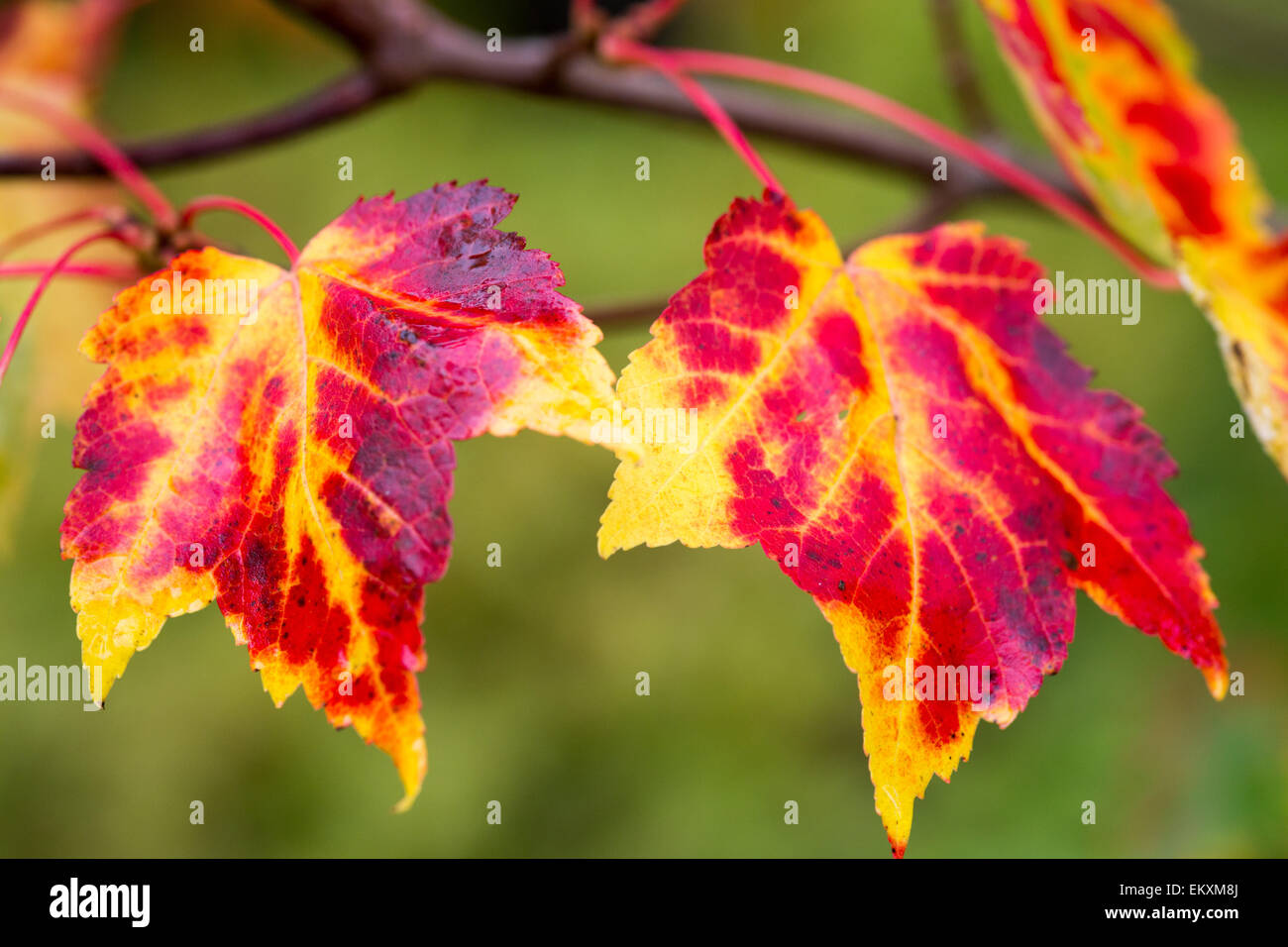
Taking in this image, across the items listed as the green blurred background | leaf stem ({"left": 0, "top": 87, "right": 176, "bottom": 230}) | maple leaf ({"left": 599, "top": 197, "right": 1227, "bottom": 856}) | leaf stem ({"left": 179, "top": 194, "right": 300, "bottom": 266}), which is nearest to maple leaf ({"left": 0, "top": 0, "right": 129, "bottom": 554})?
leaf stem ({"left": 0, "top": 87, "right": 176, "bottom": 230})

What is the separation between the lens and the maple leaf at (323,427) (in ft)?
1.50

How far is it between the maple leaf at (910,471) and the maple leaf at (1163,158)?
100 mm

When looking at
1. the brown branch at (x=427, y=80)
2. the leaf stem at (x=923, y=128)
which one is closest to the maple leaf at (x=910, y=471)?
the leaf stem at (x=923, y=128)

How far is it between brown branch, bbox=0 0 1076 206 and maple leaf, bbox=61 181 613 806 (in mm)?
301

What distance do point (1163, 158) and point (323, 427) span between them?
748 millimetres

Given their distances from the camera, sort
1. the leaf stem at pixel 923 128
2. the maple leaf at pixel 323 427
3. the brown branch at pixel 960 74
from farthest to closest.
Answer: the brown branch at pixel 960 74 → the leaf stem at pixel 923 128 → the maple leaf at pixel 323 427

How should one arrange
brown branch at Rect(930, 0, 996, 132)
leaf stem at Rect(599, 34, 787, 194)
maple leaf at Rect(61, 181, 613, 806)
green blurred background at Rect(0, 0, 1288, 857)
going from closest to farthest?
maple leaf at Rect(61, 181, 613, 806) < leaf stem at Rect(599, 34, 787, 194) < brown branch at Rect(930, 0, 996, 132) < green blurred background at Rect(0, 0, 1288, 857)

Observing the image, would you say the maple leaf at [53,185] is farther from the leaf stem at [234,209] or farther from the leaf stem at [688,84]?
the leaf stem at [688,84]

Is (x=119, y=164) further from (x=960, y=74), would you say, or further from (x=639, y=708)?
(x=639, y=708)

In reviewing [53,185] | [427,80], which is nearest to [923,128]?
[427,80]

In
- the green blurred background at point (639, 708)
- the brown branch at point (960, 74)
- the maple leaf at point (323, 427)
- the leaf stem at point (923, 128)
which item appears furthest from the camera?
the green blurred background at point (639, 708)

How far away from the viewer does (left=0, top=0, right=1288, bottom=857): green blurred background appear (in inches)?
82.0

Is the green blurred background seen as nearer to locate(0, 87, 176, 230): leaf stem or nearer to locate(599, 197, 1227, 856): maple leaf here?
locate(0, 87, 176, 230): leaf stem
